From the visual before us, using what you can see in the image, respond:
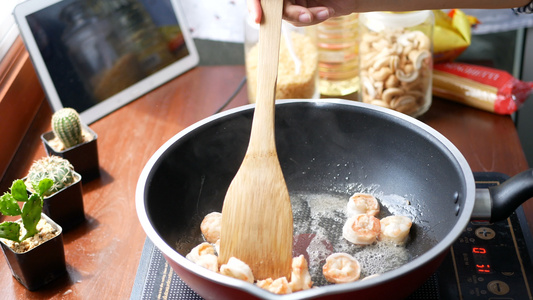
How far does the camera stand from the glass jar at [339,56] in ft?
4.17

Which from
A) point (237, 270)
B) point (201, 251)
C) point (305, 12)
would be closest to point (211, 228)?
point (201, 251)

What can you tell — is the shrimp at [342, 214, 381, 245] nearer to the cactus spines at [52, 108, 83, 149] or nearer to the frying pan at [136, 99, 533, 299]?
the frying pan at [136, 99, 533, 299]

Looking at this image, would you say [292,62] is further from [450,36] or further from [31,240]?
[31,240]

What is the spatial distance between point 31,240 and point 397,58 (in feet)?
2.56

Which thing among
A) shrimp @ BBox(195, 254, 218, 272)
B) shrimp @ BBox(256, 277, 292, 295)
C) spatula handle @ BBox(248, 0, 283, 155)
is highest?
spatula handle @ BBox(248, 0, 283, 155)

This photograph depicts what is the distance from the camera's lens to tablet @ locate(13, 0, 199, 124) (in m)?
1.16

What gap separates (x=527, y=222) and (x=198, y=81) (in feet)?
2.75

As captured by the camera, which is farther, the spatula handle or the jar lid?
the jar lid

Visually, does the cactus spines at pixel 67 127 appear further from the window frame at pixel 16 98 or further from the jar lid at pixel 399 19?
the jar lid at pixel 399 19

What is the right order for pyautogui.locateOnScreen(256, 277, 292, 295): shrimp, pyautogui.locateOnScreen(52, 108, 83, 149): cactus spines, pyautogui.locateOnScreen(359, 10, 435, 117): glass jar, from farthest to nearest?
pyautogui.locateOnScreen(359, 10, 435, 117): glass jar < pyautogui.locateOnScreen(52, 108, 83, 149): cactus spines < pyautogui.locateOnScreen(256, 277, 292, 295): shrimp

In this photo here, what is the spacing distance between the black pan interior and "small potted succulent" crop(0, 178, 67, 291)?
0.56 ft

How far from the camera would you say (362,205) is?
3.08 feet

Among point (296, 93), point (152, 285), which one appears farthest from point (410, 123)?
point (152, 285)

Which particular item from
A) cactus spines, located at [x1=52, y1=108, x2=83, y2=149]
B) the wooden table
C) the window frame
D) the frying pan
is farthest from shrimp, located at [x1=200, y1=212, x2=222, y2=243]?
the window frame
